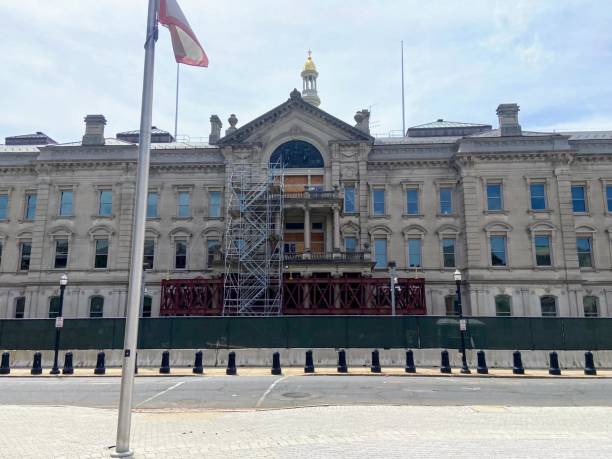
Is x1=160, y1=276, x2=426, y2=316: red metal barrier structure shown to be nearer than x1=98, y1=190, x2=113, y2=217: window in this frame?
Yes

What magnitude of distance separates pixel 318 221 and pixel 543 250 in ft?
58.0

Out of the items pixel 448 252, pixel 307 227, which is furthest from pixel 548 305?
pixel 307 227

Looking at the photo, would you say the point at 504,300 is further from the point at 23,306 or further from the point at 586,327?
the point at 23,306

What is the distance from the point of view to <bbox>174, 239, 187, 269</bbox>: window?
42.3m

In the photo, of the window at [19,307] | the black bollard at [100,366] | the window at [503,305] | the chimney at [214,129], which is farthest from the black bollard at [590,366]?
the window at [19,307]

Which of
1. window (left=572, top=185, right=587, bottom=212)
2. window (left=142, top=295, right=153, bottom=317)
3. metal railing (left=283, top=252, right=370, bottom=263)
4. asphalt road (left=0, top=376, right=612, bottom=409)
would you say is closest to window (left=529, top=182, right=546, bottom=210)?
window (left=572, top=185, right=587, bottom=212)

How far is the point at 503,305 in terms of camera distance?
128 feet

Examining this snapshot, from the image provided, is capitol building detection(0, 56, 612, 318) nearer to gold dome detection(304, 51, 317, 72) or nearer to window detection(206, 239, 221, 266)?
Answer: window detection(206, 239, 221, 266)

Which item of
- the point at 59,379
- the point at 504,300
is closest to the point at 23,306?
the point at 59,379

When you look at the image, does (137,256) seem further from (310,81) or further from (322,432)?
(310,81)

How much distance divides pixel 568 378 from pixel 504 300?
1895 cm

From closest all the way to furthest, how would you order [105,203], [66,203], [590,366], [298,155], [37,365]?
1. [590,366]
2. [37,365]
3. [298,155]
4. [105,203]
5. [66,203]

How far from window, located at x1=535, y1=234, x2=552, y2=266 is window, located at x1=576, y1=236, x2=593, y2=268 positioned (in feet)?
7.83

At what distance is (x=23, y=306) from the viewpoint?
42.1 metres
